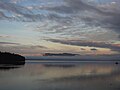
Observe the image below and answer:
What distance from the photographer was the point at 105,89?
31.0 meters

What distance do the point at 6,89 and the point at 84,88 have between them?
9612mm

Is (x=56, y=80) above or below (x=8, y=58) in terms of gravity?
below

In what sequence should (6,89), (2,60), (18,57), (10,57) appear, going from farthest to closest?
(18,57), (10,57), (2,60), (6,89)

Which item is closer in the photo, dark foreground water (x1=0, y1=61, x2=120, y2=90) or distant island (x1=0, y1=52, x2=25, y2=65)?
dark foreground water (x1=0, y1=61, x2=120, y2=90)

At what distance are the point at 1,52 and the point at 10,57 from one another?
6620 mm

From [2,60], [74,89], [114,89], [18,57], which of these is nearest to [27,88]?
[74,89]

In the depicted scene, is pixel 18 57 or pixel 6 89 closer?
pixel 6 89

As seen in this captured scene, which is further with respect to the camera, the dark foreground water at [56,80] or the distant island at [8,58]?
the distant island at [8,58]

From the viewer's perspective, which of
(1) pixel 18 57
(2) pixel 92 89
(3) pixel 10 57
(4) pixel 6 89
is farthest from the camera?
(1) pixel 18 57

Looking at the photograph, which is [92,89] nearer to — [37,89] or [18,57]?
[37,89]

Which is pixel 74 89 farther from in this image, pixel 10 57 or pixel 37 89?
pixel 10 57

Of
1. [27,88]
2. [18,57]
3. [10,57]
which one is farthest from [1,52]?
[27,88]

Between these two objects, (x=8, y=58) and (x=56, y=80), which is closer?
(x=56, y=80)

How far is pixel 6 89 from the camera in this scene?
28.8 m
